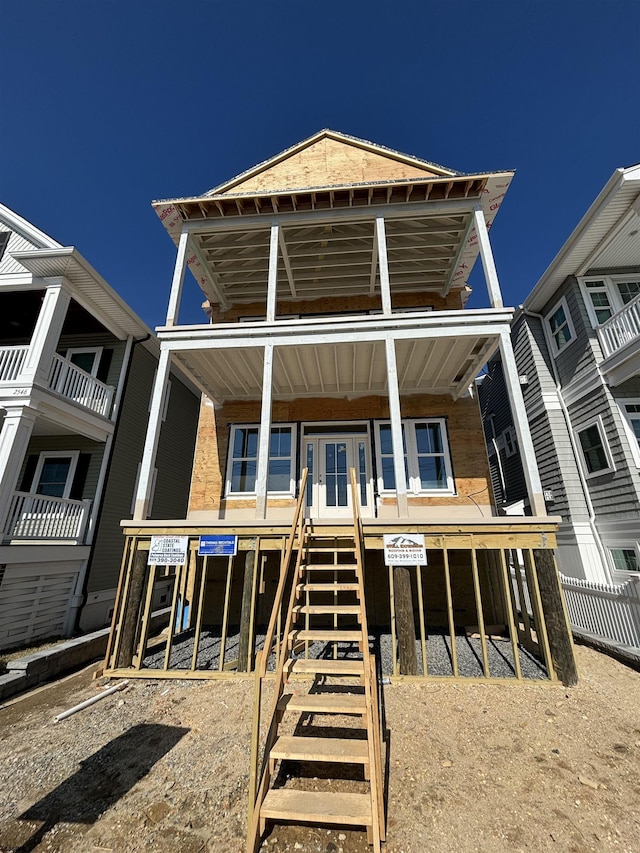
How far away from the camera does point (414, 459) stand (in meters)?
10.4

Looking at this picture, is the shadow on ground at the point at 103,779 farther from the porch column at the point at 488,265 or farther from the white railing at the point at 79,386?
the porch column at the point at 488,265

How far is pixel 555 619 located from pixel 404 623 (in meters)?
2.45

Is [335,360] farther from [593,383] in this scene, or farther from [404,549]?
[593,383]

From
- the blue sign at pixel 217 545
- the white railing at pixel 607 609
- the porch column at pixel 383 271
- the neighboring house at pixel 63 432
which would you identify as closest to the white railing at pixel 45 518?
the neighboring house at pixel 63 432

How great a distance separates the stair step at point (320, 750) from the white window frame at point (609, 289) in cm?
1358

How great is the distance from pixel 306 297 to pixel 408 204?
13.5 ft

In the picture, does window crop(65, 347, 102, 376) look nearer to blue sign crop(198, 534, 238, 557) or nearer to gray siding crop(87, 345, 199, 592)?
gray siding crop(87, 345, 199, 592)

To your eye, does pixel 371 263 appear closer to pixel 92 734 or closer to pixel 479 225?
pixel 479 225

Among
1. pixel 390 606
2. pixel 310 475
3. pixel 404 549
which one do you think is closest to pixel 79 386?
pixel 310 475

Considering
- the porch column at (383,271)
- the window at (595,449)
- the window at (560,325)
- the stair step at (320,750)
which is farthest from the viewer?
the window at (560,325)

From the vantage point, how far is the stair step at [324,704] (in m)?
3.46

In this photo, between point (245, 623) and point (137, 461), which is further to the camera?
point (137, 461)

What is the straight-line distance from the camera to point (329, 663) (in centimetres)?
413

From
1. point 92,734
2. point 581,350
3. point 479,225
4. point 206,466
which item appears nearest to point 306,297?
point 479,225
